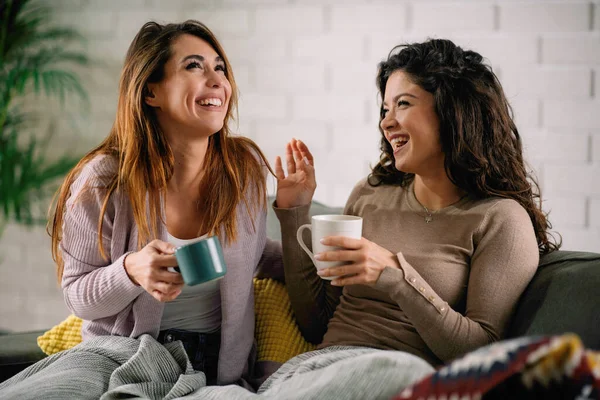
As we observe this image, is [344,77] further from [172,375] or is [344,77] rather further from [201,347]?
[172,375]

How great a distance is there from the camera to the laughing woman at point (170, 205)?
1.51 m

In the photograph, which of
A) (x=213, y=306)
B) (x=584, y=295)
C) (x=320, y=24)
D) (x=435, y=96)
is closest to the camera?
(x=584, y=295)

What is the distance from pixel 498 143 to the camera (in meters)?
1.52

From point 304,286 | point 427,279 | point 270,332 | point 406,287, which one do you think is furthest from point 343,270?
point 270,332

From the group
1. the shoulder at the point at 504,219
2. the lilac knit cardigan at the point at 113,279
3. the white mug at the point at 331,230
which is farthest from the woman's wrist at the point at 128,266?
the shoulder at the point at 504,219

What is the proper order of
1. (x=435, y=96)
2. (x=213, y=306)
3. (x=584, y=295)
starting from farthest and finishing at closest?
(x=213, y=306), (x=435, y=96), (x=584, y=295)

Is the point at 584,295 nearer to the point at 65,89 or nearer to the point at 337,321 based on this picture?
the point at 337,321

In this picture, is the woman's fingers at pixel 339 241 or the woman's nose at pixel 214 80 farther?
the woman's nose at pixel 214 80

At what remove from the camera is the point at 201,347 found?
5.16 ft

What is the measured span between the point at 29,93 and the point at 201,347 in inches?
75.2

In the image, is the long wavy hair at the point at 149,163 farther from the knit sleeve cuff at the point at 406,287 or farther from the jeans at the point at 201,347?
the knit sleeve cuff at the point at 406,287

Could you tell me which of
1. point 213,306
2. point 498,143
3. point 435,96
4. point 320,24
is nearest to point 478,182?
point 498,143

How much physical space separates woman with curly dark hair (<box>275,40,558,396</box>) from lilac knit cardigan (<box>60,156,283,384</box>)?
0.52 ft

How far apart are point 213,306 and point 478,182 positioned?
683 mm
